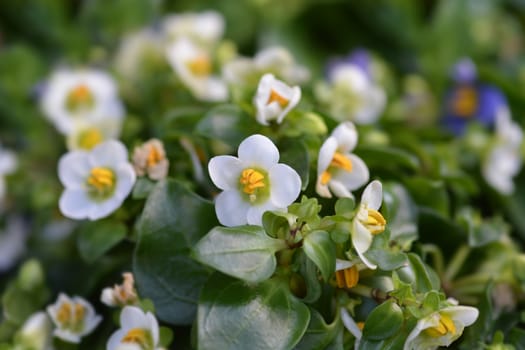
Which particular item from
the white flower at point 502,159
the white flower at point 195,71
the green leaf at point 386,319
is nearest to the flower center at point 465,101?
the white flower at point 502,159

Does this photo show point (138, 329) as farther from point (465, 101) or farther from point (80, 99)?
point (465, 101)

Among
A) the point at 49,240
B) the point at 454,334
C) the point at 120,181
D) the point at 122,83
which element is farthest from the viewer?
the point at 122,83

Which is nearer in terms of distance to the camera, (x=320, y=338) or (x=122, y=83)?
(x=320, y=338)

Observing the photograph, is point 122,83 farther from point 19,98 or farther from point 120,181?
point 120,181

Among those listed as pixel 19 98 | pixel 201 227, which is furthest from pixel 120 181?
pixel 19 98

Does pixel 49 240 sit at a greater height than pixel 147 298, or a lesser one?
lesser

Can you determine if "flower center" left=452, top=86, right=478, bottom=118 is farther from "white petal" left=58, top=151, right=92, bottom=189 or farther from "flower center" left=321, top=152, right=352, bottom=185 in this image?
"white petal" left=58, top=151, right=92, bottom=189

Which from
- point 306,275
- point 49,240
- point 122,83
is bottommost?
point 49,240

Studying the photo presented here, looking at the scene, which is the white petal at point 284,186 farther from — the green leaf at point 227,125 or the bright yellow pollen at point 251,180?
the green leaf at point 227,125

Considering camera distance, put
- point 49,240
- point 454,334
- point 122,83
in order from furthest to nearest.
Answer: point 122,83, point 49,240, point 454,334
